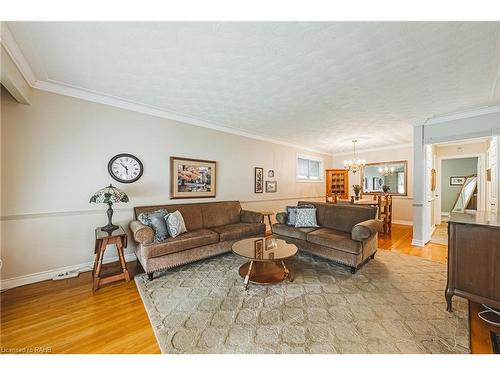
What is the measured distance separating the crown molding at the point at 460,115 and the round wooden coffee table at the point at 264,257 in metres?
3.80

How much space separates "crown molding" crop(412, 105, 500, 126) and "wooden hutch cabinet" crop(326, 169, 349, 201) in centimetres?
327

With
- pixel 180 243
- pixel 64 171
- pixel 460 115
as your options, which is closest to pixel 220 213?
pixel 180 243

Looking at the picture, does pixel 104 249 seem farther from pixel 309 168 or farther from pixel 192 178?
pixel 309 168

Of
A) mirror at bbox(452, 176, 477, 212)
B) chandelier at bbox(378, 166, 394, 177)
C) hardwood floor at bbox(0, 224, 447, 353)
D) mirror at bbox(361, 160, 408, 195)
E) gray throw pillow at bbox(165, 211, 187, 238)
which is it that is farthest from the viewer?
chandelier at bbox(378, 166, 394, 177)

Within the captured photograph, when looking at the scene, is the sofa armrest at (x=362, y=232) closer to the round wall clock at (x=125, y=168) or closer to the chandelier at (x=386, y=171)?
the round wall clock at (x=125, y=168)

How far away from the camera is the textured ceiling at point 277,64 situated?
5.24 ft

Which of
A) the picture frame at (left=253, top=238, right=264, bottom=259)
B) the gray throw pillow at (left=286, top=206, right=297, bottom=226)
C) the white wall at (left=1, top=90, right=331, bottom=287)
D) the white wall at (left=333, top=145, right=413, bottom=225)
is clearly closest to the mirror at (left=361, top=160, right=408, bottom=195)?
the white wall at (left=333, top=145, right=413, bottom=225)

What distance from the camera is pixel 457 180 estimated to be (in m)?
6.77

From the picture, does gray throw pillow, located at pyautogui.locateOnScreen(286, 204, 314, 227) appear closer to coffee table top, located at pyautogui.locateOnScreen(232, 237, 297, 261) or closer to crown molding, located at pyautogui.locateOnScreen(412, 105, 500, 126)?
coffee table top, located at pyautogui.locateOnScreen(232, 237, 297, 261)

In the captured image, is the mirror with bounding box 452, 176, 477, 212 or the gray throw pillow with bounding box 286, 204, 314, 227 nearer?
the gray throw pillow with bounding box 286, 204, 314, 227

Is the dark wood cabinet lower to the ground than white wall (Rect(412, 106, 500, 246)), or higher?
lower

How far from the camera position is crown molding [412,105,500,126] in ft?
10.4

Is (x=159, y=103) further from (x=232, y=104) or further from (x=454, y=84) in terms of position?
(x=454, y=84)

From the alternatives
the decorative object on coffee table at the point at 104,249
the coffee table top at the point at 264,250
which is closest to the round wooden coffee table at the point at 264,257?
the coffee table top at the point at 264,250
